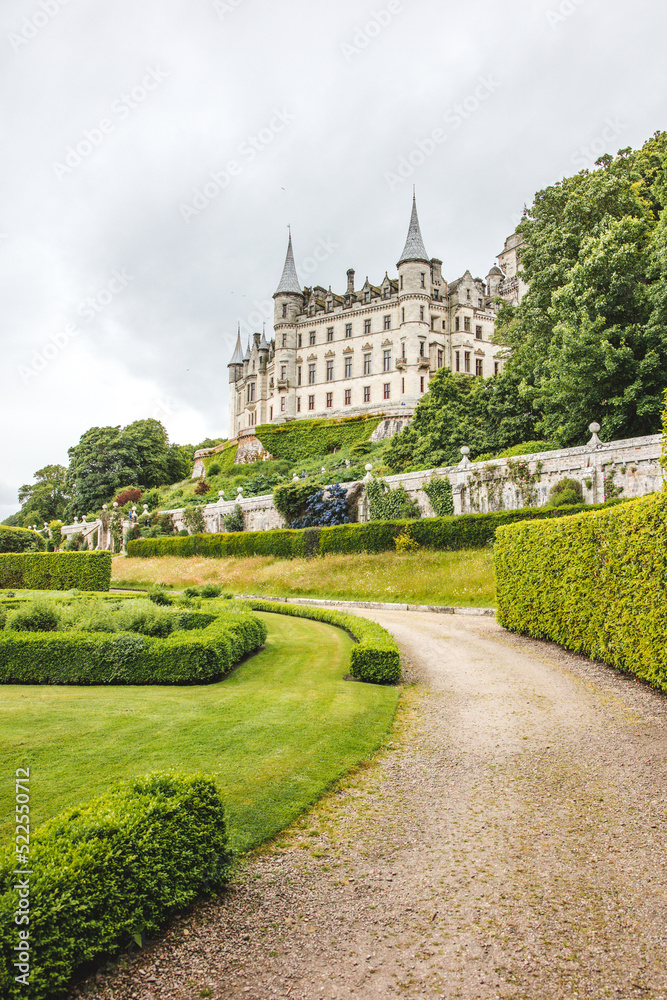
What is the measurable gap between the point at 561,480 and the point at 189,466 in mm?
59251

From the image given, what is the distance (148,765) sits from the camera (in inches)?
203

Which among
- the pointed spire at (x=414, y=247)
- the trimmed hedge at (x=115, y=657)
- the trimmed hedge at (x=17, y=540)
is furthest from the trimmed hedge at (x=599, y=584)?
the pointed spire at (x=414, y=247)

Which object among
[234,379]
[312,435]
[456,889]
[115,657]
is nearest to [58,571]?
[115,657]

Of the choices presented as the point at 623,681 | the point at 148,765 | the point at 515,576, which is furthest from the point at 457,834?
the point at 515,576

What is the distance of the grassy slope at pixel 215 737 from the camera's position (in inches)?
184

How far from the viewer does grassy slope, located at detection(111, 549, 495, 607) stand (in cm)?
2038

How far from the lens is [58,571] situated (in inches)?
1117

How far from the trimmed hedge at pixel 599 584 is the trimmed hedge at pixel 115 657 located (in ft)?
20.3

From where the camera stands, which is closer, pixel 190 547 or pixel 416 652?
pixel 416 652

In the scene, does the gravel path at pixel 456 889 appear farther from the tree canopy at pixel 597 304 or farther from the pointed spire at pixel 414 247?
the pointed spire at pixel 414 247

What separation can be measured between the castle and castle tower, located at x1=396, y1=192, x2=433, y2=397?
0.33 ft

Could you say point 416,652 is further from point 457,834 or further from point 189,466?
point 189,466

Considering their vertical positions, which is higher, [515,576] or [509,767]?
[515,576]

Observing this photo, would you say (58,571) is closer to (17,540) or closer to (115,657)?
(115,657)
